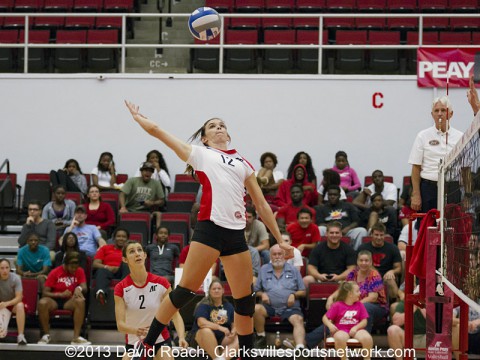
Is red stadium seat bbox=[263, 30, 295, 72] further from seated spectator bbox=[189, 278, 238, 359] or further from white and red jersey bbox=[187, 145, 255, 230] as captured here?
white and red jersey bbox=[187, 145, 255, 230]

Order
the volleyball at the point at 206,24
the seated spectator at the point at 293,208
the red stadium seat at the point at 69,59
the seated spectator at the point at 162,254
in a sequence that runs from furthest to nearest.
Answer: the red stadium seat at the point at 69,59 < the seated spectator at the point at 293,208 < the seated spectator at the point at 162,254 < the volleyball at the point at 206,24

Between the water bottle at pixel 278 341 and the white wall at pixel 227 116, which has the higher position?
the white wall at pixel 227 116

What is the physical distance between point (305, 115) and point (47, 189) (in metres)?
5.04

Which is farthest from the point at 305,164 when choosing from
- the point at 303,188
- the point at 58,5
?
the point at 58,5

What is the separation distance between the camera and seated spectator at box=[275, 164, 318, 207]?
52.4 feet

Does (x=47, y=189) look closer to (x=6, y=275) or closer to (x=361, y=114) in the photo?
(x=6, y=275)

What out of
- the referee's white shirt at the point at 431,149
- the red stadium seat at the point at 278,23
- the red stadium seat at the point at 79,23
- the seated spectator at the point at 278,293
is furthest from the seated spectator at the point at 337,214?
the red stadium seat at the point at 79,23

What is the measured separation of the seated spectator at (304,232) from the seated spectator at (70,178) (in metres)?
4.31

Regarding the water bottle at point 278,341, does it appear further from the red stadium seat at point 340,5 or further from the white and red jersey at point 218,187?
the red stadium seat at point 340,5

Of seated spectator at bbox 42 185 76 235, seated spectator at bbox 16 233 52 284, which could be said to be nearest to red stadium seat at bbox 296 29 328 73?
seated spectator at bbox 42 185 76 235

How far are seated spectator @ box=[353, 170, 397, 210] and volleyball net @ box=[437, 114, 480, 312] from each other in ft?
24.5

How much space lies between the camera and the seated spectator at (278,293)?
42.7ft

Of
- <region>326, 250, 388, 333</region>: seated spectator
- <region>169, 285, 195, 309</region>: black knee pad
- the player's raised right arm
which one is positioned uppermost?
the player's raised right arm

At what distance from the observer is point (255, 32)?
756 inches
